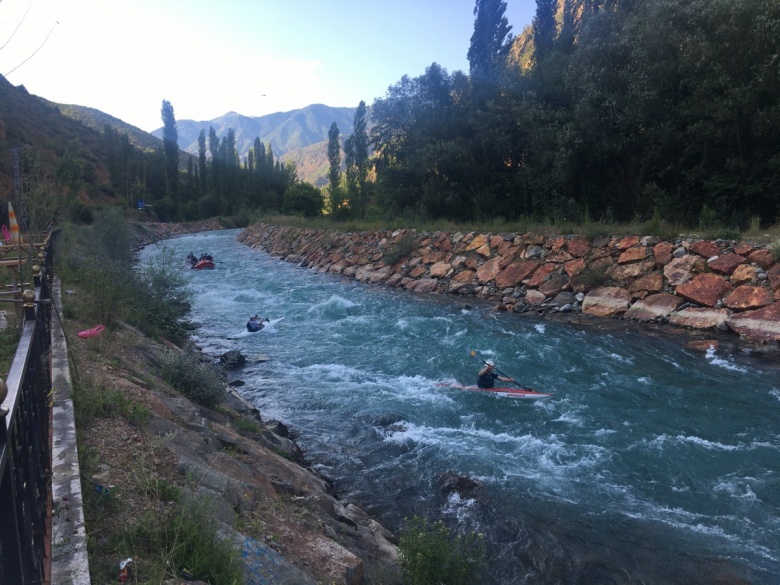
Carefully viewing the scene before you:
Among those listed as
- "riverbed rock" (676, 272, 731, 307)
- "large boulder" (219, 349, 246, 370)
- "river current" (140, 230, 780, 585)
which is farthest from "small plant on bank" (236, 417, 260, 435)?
"riverbed rock" (676, 272, 731, 307)

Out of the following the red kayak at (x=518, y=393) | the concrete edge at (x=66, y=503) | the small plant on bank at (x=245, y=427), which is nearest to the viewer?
the concrete edge at (x=66, y=503)

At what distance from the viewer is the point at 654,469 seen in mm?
6828

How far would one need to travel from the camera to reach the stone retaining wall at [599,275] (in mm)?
11961

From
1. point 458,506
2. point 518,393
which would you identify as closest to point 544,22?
point 518,393

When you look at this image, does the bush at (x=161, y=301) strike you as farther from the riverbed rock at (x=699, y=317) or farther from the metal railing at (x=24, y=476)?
the riverbed rock at (x=699, y=317)

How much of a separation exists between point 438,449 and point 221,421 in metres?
3.20

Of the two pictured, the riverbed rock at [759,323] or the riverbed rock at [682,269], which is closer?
the riverbed rock at [759,323]

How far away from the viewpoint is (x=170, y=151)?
70438 millimetres

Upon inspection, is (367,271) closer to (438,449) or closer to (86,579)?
(438,449)

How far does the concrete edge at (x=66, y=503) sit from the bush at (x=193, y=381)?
8.85 ft

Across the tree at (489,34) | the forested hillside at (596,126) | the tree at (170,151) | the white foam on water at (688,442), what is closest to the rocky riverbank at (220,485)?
the white foam on water at (688,442)

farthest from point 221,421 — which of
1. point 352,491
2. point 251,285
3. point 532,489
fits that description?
point 251,285

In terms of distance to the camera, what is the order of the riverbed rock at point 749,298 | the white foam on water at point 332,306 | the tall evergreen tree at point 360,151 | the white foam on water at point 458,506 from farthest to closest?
the tall evergreen tree at point 360,151 → the white foam on water at point 332,306 → the riverbed rock at point 749,298 → the white foam on water at point 458,506

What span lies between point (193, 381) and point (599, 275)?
12142mm
